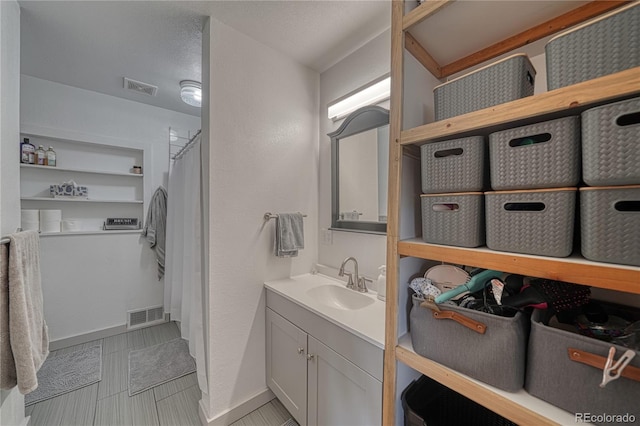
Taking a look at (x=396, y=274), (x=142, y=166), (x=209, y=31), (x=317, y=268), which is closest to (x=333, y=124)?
(x=209, y=31)

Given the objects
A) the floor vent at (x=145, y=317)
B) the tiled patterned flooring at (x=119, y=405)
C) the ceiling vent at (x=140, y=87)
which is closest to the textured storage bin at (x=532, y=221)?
the tiled patterned flooring at (x=119, y=405)

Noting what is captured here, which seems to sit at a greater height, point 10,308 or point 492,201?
point 492,201

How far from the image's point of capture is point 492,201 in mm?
714

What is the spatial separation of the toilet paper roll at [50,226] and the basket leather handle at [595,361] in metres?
3.47

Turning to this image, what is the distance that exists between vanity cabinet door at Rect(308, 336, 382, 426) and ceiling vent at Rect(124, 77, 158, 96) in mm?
2594

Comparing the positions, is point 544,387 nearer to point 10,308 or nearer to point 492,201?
point 492,201

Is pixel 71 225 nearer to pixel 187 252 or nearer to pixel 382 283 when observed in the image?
pixel 187 252

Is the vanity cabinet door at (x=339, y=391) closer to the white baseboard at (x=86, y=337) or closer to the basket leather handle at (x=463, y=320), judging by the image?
the basket leather handle at (x=463, y=320)

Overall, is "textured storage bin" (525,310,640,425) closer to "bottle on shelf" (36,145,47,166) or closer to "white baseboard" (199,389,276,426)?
"white baseboard" (199,389,276,426)

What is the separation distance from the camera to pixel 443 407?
38.8 inches

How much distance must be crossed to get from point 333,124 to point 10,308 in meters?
2.01

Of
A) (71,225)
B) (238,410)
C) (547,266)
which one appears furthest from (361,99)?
(71,225)

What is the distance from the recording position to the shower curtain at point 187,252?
1629mm

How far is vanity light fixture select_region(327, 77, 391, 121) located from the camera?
1.52 meters
